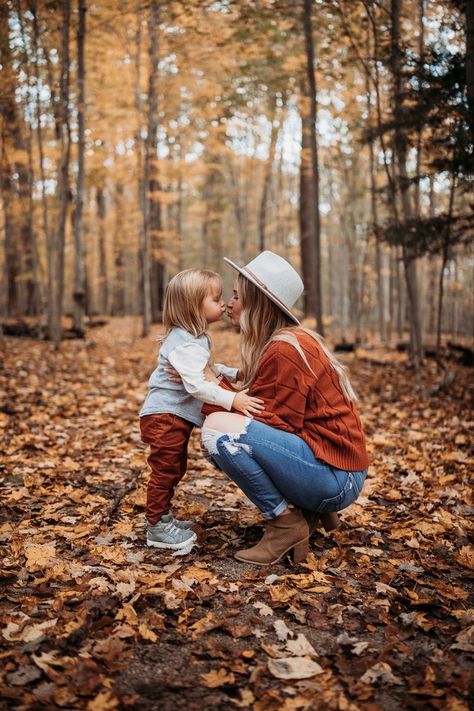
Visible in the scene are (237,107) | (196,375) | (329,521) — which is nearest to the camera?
(196,375)

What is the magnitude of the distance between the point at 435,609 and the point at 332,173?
2446 centimetres

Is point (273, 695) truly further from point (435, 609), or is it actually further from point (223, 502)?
point (223, 502)

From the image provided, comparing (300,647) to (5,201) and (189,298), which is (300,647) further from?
(5,201)

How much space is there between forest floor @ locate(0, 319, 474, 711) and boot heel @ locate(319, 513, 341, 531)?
0.10 metres

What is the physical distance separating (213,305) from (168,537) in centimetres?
139

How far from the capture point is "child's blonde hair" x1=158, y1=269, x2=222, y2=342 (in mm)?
3037

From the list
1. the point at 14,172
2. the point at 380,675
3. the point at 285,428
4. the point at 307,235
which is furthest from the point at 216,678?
the point at 14,172

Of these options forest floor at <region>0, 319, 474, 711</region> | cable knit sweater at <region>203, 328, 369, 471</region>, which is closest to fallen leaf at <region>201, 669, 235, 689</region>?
forest floor at <region>0, 319, 474, 711</region>

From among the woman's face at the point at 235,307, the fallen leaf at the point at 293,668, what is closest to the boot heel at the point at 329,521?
the fallen leaf at the point at 293,668

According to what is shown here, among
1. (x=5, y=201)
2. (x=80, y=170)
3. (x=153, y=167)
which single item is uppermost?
(x=153, y=167)

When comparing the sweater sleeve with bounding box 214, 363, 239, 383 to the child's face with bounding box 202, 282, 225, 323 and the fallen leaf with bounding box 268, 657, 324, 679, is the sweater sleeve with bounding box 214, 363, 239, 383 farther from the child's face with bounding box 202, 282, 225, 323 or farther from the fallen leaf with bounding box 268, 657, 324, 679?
the fallen leaf with bounding box 268, 657, 324, 679

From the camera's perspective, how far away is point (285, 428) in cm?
288

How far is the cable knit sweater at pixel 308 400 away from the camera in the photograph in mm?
2832

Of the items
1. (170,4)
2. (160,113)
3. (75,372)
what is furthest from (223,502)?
(160,113)
